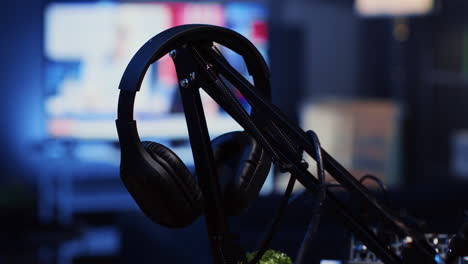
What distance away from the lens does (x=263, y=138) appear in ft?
3.21

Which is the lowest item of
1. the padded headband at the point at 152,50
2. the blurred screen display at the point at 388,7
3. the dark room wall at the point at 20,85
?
the dark room wall at the point at 20,85

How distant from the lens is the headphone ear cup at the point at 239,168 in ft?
3.61

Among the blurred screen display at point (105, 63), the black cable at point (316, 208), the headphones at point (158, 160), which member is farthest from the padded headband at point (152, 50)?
the blurred screen display at point (105, 63)

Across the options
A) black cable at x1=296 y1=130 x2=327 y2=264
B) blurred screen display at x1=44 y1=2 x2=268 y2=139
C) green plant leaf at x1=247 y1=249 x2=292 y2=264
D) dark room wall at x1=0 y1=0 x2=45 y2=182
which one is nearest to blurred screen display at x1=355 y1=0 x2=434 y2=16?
blurred screen display at x1=44 y1=2 x2=268 y2=139

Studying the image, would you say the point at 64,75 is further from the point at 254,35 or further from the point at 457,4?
the point at 457,4

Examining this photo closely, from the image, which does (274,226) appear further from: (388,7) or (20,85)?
(388,7)

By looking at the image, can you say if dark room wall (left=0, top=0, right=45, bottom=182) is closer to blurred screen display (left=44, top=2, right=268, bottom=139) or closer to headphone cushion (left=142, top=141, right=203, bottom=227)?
blurred screen display (left=44, top=2, right=268, bottom=139)

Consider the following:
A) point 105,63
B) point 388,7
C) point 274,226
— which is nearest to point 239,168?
point 274,226

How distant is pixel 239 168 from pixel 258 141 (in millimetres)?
159

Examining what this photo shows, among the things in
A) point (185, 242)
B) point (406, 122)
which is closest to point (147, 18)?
point (406, 122)

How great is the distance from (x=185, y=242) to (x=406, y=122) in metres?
4.59

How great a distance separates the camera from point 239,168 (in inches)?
44.6

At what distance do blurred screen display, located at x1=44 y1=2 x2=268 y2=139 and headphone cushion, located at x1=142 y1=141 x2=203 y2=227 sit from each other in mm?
4289

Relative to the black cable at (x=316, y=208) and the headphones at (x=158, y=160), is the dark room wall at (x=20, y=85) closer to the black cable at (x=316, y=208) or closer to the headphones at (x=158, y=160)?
the headphones at (x=158, y=160)
